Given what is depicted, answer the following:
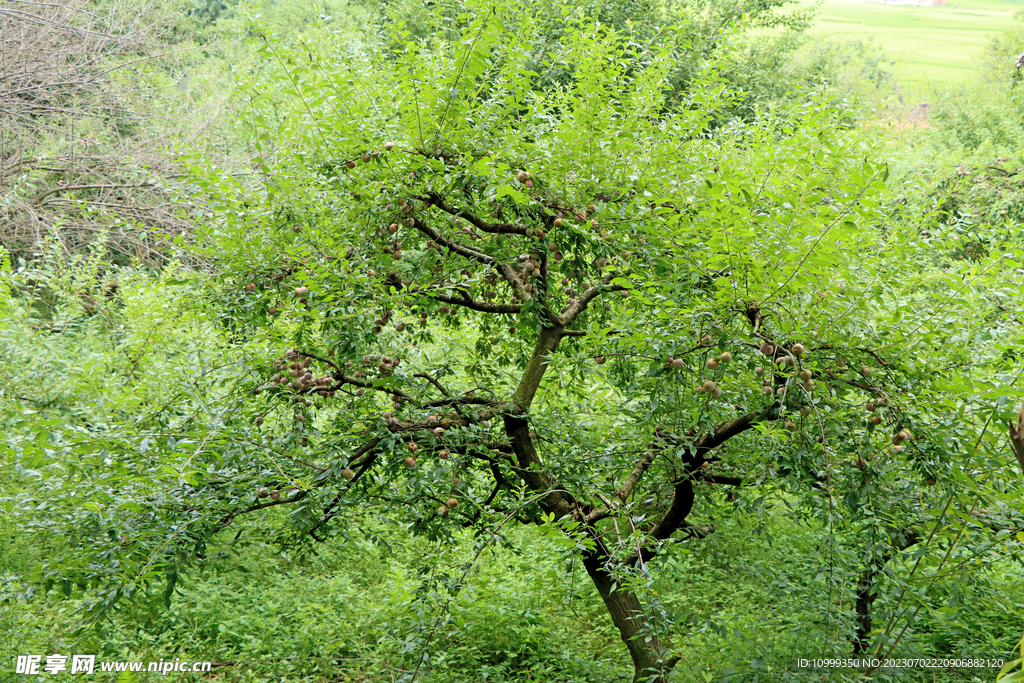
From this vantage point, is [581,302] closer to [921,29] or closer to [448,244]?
[448,244]

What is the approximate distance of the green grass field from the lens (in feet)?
138

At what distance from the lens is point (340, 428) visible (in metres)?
3.59

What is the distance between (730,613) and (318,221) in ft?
15.4

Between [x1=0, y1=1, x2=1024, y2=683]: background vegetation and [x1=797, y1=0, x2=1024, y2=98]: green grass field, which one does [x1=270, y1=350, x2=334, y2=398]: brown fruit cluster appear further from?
[x1=797, y1=0, x2=1024, y2=98]: green grass field

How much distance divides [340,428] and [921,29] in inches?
2395

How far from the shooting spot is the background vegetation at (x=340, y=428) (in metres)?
2.72

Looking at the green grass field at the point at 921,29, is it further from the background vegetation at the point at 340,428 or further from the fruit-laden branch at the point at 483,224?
the fruit-laden branch at the point at 483,224

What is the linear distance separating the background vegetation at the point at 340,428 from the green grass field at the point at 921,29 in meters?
39.3

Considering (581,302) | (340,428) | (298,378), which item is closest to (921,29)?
(581,302)

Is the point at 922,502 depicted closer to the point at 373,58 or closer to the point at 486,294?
the point at 486,294

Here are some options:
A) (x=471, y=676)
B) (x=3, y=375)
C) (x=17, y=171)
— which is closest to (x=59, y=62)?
(x=17, y=171)

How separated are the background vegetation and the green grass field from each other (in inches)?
1548

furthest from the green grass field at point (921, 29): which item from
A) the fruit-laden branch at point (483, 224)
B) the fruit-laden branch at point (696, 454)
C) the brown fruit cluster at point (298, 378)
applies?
the brown fruit cluster at point (298, 378)

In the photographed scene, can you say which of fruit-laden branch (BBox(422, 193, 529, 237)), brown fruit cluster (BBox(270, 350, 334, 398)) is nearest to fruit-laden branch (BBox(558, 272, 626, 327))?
fruit-laden branch (BBox(422, 193, 529, 237))
